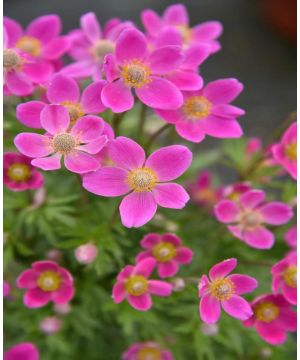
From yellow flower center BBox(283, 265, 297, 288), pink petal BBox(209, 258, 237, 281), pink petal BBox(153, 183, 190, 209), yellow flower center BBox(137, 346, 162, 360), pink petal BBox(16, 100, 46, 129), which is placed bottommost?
yellow flower center BBox(137, 346, 162, 360)

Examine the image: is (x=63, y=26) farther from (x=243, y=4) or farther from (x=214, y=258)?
(x=214, y=258)

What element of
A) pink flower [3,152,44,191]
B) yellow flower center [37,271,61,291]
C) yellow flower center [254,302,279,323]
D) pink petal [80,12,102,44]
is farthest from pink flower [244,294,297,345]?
pink petal [80,12,102,44]

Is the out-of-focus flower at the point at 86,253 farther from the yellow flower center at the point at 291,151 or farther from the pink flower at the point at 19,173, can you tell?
the yellow flower center at the point at 291,151

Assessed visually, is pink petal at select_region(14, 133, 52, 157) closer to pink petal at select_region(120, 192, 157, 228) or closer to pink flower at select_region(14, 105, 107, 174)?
pink flower at select_region(14, 105, 107, 174)

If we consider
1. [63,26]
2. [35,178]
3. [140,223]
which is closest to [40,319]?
[35,178]

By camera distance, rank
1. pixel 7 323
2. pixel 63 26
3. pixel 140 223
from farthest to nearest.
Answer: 1. pixel 63 26
2. pixel 7 323
3. pixel 140 223

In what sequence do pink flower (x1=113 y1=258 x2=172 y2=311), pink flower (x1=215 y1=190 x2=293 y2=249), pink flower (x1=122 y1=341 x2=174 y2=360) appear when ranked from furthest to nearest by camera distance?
pink flower (x1=122 y1=341 x2=174 y2=360)
pink flower (x1=215 y1=190 x2=293 y2=249)
pink flower (x1=113 y1=258 x2=172 y2=311)
